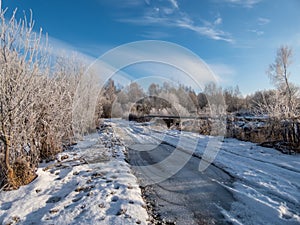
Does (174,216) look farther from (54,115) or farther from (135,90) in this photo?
(135,90)

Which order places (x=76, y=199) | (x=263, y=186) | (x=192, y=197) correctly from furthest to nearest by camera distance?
(x=263, y=186) → (x=192, y=197) → (x=76, y=199)

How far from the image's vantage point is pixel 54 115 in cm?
546

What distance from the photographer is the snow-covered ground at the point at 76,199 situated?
2.48 metres

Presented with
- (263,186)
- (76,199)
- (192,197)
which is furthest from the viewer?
(263,186)

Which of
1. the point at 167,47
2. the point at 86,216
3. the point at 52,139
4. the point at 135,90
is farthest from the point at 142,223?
the point at 135,90

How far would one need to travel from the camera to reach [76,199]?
9.91ft

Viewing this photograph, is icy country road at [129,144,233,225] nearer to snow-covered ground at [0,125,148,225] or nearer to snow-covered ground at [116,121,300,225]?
snow-covered ground at [116,121,300,225]

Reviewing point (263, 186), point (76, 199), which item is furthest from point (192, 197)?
point (76, 199)

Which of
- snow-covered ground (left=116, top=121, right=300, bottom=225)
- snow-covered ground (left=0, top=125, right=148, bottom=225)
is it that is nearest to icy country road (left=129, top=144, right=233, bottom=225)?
snow-covered ground (left=116, top=121, right=300, bottom=225)

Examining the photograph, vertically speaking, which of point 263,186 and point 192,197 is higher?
point 263,186

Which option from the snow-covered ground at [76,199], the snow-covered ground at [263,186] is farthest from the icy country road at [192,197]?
the snow-covered ground at [76,199]

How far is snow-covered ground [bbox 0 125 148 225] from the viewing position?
248 cm

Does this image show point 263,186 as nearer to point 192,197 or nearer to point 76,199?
point 192,197

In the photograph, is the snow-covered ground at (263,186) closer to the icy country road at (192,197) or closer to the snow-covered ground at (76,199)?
the icy country road at (192,197)
